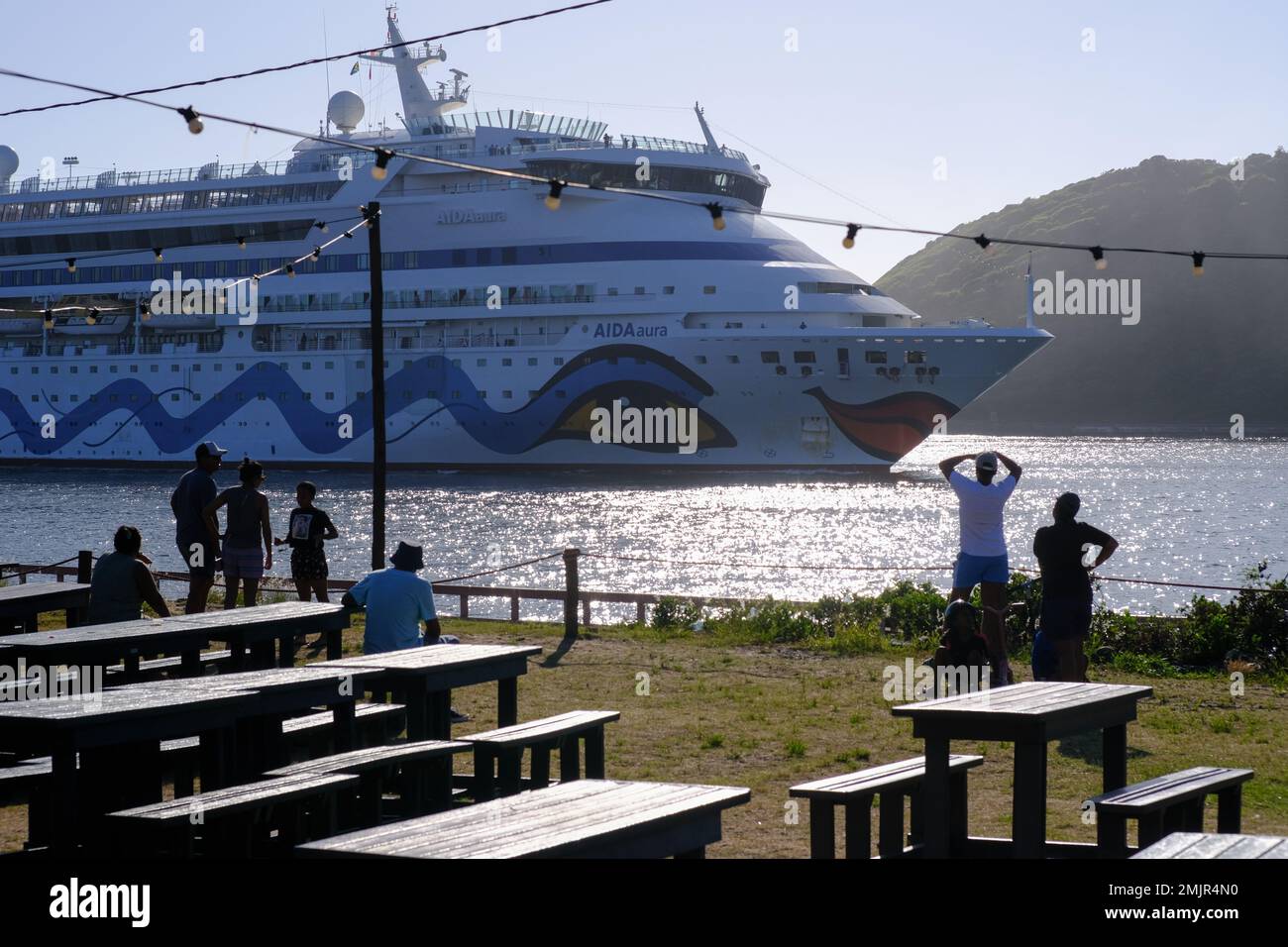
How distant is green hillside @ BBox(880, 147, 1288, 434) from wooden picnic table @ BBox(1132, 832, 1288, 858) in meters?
124

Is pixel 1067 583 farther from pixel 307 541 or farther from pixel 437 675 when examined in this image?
pixel 307 541

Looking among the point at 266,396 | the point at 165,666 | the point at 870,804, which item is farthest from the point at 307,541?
the point at 266,396

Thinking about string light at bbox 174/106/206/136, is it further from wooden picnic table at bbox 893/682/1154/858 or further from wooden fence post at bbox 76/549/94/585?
wooden picnic table at bbox 893/682/1154/858

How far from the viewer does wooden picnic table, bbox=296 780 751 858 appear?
370cm

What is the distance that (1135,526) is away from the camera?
39531 mm

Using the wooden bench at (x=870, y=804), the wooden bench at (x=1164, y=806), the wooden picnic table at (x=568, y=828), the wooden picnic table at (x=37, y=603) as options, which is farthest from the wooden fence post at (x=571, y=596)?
the wooden picnic table at (x=568, y=828)

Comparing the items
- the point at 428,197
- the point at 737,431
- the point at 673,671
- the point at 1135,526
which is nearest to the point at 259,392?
the point at 428,197

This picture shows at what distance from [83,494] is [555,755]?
4147 centimetres

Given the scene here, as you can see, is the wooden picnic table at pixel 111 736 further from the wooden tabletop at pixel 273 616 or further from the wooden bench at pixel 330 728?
the wooden tabletop at pixel 273 616

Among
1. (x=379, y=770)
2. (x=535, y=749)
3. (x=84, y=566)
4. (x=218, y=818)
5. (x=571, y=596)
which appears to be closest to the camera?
(x=218, y=818)

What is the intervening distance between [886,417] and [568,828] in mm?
39101

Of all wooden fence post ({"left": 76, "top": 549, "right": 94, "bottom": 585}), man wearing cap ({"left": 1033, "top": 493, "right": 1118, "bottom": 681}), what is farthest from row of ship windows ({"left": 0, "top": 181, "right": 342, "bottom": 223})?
man wearing cap ({"left": 1033, "top": 493, "right": 1118, "bottom": 681})

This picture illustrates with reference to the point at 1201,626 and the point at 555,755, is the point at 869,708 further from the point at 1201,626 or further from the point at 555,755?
the point at 1201,626

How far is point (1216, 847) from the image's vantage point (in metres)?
3.89
